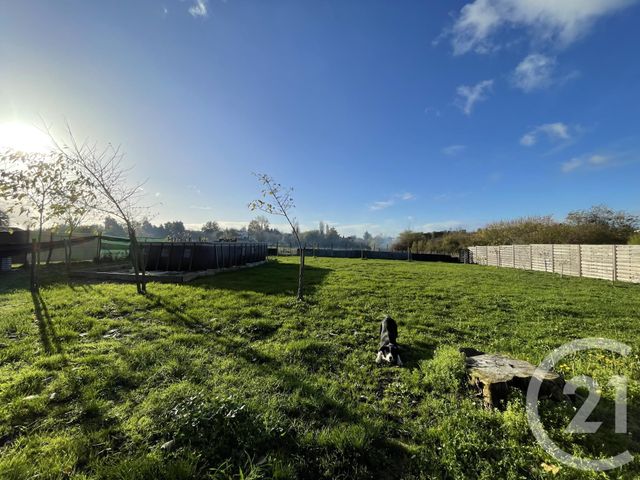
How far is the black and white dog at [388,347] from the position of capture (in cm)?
397

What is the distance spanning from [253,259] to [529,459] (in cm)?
1879

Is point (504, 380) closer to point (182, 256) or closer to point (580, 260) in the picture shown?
point (182, 256)

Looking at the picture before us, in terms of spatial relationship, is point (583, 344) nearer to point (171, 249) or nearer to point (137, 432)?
point (137, 432)

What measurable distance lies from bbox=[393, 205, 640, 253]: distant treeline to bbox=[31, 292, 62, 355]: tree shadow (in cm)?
2739

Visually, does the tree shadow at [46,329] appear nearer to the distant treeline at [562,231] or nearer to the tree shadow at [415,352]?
the tree shadow at [415,352]

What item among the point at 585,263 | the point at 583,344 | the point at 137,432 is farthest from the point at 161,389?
the point at 585,263

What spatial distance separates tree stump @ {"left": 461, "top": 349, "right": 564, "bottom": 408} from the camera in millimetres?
2719

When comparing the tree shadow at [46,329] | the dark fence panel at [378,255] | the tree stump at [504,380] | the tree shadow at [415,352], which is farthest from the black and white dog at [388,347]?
the dark fence panel at [378,255]

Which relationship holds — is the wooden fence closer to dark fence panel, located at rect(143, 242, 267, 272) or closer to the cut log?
the cut log

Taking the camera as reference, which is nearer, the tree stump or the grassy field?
the grassy field

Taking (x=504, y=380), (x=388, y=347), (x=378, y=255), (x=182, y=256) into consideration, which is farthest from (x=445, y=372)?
(x=378, y=255)

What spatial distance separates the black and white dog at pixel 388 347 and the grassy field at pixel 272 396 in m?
0.17

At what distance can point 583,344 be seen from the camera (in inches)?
179

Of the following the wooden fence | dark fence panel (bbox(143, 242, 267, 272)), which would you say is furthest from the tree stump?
the wooden fence
